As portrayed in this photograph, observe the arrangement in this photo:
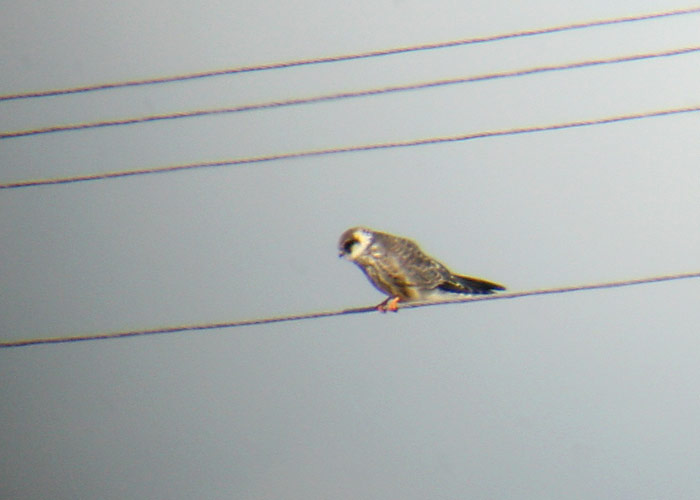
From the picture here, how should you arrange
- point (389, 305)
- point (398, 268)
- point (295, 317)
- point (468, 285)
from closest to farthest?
point (295, 317) < point (389, 305) < point (468, 285) < point (398, 268)

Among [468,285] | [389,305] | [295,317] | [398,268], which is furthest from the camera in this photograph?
[398,268]

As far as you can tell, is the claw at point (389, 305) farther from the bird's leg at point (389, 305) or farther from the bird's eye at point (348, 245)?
the bird's eye at point (348, 245)

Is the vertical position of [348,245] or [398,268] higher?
[348,245]

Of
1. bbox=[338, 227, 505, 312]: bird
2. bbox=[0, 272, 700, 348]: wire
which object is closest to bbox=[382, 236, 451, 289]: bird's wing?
bbox=[338, 227, 505, 312]: bird

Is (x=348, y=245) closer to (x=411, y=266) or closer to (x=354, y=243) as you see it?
(x=354, y=243)

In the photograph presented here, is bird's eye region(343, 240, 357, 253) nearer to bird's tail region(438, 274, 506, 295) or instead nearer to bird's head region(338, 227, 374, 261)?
bird's head region(338, 227, 374, 261)

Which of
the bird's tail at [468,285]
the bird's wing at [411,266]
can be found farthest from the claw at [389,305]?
the bird's tail at [468,285]

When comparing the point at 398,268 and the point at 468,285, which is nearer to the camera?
the point at 468,285

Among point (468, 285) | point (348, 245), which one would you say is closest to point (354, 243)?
point (348, 245)
